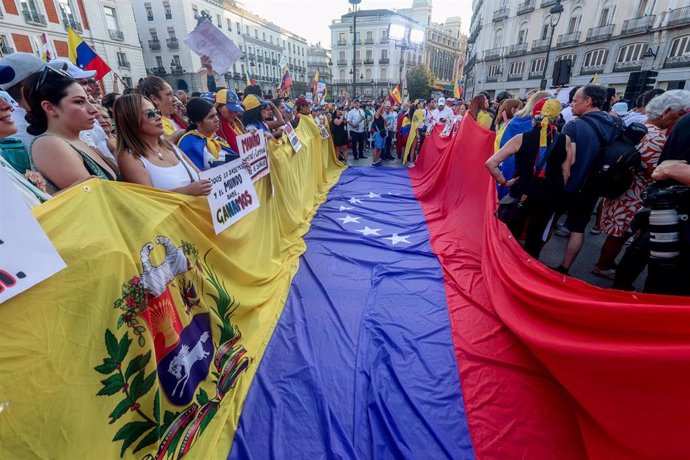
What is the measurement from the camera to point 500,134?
15.1 feet

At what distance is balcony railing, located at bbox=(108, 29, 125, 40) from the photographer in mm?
25891

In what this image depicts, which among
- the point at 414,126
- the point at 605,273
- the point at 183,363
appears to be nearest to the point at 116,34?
the point at 414,126

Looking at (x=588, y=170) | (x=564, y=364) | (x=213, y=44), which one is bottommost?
(x=564, y=364)

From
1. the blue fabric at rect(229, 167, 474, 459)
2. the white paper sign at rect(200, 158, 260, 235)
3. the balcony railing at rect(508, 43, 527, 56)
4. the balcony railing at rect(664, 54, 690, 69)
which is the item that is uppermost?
the balcony railing at rect(508, 43, 527, 56)

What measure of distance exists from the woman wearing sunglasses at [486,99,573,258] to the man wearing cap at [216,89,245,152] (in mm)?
2981

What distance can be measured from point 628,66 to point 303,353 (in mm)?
33224

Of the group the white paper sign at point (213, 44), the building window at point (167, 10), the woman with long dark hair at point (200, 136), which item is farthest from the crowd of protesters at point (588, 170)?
the building window at point (167, 10)

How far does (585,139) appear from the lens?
10.1ft

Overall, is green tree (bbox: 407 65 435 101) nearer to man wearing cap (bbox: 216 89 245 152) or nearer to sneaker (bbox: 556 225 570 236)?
sneaker (bbox: 556 225 570 236)

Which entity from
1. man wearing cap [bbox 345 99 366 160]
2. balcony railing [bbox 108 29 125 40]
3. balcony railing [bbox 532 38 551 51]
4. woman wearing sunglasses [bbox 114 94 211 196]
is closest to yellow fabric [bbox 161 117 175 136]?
woman wearing sunglasses [bbox 114 94 211 196]

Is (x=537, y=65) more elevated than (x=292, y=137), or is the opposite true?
(x=537, y=65)

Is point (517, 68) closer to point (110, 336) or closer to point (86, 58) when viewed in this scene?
point (86, 58)

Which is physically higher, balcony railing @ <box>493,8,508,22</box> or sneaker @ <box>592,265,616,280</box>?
balcony railing @ <box>493,8,508,22</box>

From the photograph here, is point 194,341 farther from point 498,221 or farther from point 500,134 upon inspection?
point 500,134
